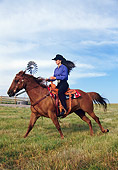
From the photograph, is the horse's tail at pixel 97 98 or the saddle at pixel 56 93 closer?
the saddle at pixel 56 93

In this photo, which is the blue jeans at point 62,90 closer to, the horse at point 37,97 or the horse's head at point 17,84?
the horse at point 37,97

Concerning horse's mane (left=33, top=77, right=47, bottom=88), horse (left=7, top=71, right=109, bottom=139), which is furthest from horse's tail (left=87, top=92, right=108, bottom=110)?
horse's mane (left=33, top=77, right=47, bottom=88)

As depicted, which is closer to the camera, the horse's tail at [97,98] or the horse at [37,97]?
the horse at [37,97]

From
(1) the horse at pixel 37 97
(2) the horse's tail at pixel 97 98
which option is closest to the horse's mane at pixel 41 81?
(1) the horse at pixel 37 97

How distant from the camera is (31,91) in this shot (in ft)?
21.1

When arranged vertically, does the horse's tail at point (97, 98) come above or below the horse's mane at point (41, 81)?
below

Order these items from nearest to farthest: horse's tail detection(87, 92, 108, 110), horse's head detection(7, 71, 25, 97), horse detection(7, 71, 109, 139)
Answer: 1. horse detection(7, 71, 109, 139)
2. horse's head detection(7, 71, 25, 97)
3. horse's tail detection(87, 92, 108, 110)

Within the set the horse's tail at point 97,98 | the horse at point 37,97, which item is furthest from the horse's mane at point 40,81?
the horse's tail at point 97,98

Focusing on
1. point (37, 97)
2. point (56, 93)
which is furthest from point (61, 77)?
point (37, 97)

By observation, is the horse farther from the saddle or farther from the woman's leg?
the woman's leg

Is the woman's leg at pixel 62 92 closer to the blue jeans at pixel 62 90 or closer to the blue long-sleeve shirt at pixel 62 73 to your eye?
the blue jeans at pixel 62 90

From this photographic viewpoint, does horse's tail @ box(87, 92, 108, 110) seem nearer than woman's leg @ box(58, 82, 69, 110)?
No

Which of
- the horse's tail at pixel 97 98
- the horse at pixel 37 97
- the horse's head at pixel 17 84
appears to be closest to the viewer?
the horse at pixel 37 97

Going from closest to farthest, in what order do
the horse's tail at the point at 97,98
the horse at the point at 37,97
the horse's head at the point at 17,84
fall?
the horse at the point at 37,97 → the horse's head at the point at 17,84 → the horse's tail at the point at 97,98
